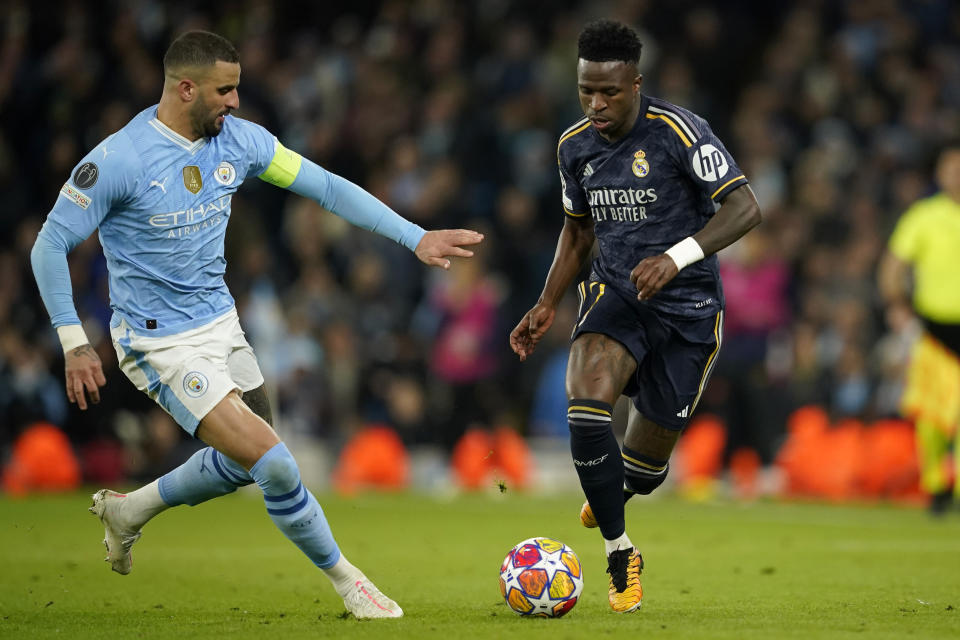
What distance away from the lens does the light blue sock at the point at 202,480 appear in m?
6.85

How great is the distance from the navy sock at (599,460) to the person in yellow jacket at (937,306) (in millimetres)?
6093

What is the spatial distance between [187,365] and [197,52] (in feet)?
4.62

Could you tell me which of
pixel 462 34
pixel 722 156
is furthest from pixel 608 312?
pixel 462 34

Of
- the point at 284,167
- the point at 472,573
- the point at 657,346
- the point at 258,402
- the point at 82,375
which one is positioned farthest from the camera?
the point at 472,573

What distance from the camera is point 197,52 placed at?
21.0 feet

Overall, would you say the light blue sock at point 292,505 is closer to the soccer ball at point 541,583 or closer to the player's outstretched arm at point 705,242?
the soccer ball at point 541,583

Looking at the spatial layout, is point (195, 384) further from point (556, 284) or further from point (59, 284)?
point (556, 284)

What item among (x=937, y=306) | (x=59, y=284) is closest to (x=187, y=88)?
(x=59, y=284)

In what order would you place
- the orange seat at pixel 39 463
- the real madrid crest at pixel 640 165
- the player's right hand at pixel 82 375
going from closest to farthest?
the player's right hand at pixel 82 375 < the real madrid crest at pixel 640 165 < the orange seat at pixel 39 463

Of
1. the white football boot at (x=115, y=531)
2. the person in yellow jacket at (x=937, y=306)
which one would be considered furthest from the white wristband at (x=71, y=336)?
the person in yellow jacket at (x=937, y=306)

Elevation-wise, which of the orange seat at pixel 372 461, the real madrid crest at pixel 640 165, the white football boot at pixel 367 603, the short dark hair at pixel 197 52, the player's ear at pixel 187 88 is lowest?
the orange seat at pixel 372 461

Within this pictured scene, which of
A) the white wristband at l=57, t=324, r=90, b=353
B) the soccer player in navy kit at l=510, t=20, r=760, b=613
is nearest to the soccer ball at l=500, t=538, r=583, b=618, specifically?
the soccer player in navy kit at l=510, t=20, r=760, b=613

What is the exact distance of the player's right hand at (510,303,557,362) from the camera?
23.4 ft

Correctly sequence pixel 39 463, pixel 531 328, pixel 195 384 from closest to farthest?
1. pixel 195 384
2. pixel 531 328
3. pixel 39 463
